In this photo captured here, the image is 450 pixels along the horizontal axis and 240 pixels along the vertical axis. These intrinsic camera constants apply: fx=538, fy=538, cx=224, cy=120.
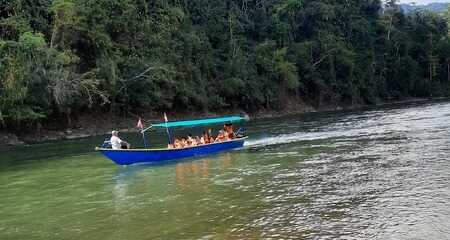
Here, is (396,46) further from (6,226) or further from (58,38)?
(6,226)

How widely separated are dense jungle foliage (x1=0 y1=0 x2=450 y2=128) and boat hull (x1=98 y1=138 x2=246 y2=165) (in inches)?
699

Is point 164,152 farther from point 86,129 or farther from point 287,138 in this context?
point 86,129

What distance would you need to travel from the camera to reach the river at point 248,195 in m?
12.8

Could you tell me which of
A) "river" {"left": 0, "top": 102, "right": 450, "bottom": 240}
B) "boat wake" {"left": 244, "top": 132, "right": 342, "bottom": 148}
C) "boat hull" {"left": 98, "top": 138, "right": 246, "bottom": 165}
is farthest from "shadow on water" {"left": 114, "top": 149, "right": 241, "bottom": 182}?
"boat wake" {"left": 244, "top": 132, "right": 342, "bottom": 148}

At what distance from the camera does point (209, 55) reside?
6525cm

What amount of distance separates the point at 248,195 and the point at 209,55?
4982cm

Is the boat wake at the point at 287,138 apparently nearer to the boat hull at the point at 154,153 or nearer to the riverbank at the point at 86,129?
the boat hull at the point at 154,153

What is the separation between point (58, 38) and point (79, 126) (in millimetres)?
7894

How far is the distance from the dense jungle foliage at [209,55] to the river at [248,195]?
48.7 ft

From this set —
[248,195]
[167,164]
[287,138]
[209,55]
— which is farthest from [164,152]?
[209,55]

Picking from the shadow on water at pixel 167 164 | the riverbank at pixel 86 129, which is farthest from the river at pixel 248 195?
the riverbank at pixel 86 129

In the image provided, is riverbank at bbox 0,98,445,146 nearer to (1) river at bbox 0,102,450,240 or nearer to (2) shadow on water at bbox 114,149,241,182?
(1) river at bbox 0,102,450,240

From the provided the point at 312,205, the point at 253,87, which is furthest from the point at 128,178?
the point at 253,87

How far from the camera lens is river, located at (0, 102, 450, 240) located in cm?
1276
